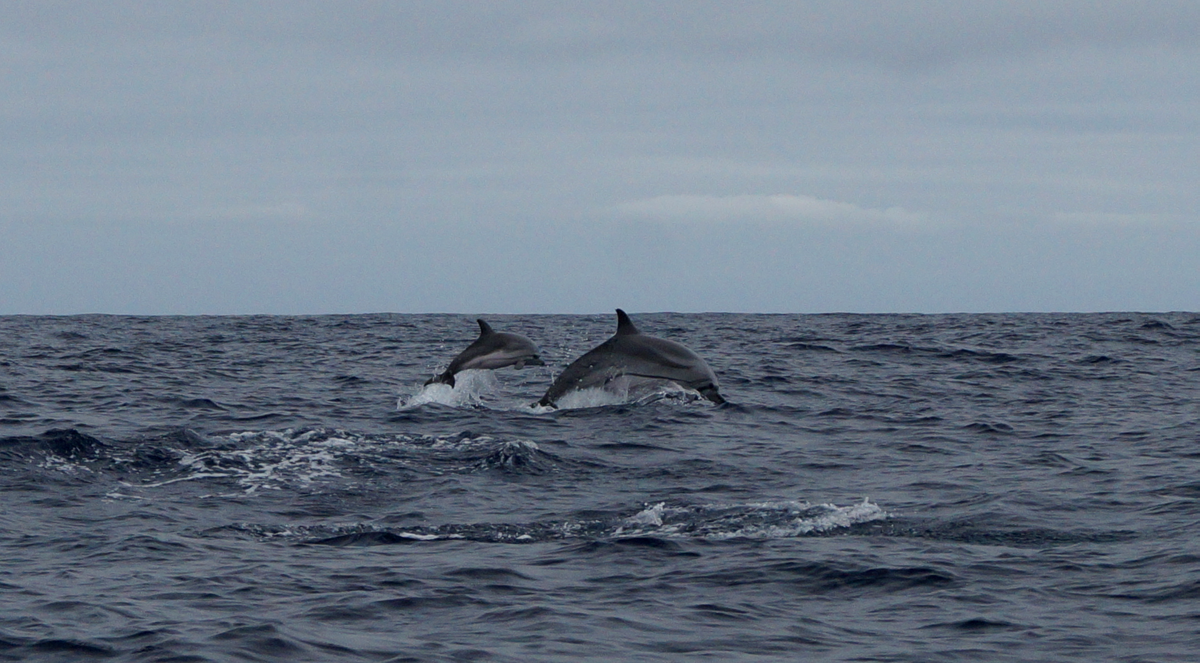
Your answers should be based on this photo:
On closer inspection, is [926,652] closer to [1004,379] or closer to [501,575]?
[501,575]

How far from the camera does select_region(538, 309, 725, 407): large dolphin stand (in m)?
21.5

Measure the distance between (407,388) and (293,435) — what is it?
7719mm

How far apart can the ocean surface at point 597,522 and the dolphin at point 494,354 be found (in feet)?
→ 1.66

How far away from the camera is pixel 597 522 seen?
42.1 feet

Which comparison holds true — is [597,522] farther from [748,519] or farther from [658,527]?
[748,519]

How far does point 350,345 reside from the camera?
38.8 metres

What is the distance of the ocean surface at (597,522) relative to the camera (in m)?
9.06

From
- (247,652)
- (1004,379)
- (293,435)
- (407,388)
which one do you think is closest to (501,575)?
(247,652)

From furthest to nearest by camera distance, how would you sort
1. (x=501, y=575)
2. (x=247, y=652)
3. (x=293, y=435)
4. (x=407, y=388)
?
1. (x=407, y=388)
2. (x=293, y=435)
3. (x=501, y=575)
4. (x=247, y=652)

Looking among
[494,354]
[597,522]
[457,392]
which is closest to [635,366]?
[494,354]

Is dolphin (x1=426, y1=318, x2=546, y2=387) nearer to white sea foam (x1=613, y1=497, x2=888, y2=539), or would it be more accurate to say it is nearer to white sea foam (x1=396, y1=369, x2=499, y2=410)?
white sea foam (x1=396, y1=369, x2=499, y2=410)

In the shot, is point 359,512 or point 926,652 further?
point 359,512

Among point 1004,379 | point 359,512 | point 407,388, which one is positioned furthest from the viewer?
point 1004,379

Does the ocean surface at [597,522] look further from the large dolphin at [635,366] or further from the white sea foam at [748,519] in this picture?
the large dolphin at [635,366]
